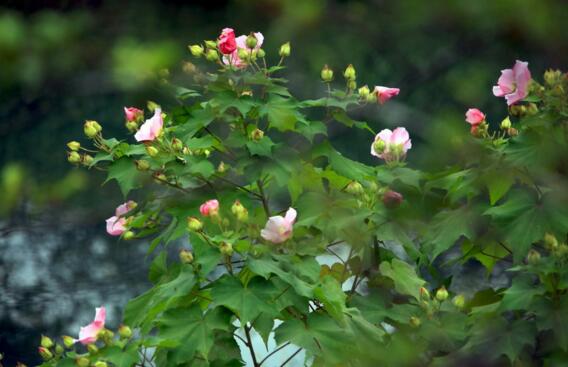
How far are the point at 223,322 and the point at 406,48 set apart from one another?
26.9 inches

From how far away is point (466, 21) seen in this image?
118cm

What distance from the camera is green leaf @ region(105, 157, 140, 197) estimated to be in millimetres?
2301

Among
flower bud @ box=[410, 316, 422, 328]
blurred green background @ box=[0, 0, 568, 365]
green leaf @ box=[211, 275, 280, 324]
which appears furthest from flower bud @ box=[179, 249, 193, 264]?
flower bud @ box=[410, 316, 422, 328]

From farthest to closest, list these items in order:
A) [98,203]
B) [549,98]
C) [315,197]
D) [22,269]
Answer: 1. [98,203]
2. [22,269]
3. [315,197]
4. [549,98]

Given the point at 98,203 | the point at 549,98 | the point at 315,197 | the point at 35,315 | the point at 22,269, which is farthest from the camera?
the point at 98,203

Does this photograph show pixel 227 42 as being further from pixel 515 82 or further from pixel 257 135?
pixel 515 82

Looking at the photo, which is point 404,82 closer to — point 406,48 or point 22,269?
point 406,48

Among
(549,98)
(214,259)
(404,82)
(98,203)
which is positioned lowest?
(98,203)

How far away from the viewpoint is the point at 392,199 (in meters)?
2.29

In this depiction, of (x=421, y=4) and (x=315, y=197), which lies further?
(x=315, y=197)

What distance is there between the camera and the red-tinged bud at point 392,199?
2289mm

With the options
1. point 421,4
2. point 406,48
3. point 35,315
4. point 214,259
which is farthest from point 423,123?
point 35,315

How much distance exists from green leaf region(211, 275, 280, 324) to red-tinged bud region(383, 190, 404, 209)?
35cm

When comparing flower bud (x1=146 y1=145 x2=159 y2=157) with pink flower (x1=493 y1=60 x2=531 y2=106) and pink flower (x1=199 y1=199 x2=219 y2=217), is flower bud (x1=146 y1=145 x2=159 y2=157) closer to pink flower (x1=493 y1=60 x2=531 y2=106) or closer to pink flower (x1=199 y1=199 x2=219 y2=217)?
pink flower (x1=199 y1=199 x2=219 y2=217)
